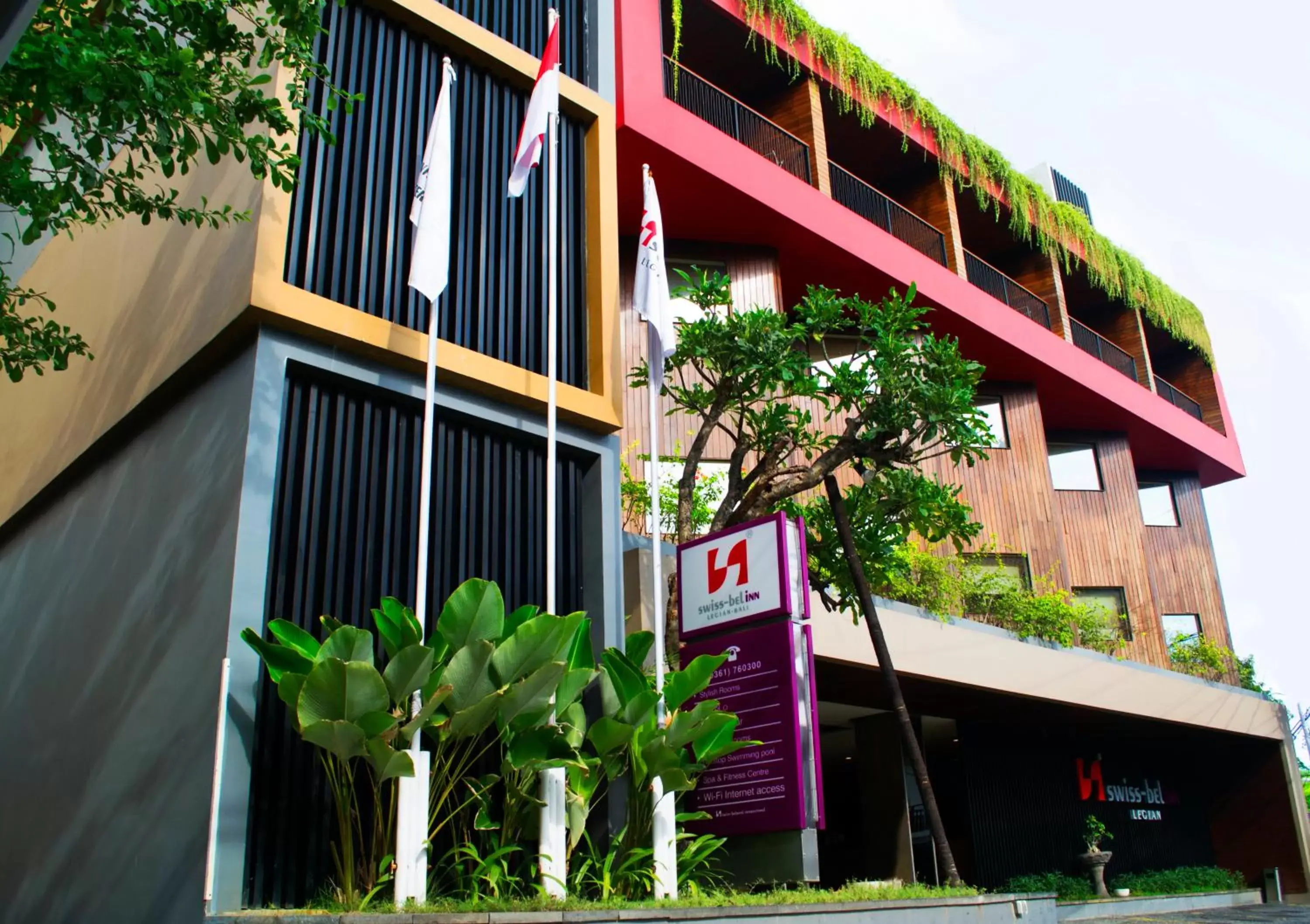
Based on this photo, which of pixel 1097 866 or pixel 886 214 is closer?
pixel 1097 866

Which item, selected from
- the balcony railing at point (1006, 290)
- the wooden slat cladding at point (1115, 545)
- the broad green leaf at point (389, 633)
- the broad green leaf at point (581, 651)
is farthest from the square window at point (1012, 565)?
the broad green leaf at point (389, 633)

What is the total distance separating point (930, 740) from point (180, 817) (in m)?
16.1

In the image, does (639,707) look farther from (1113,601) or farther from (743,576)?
(1113,601)

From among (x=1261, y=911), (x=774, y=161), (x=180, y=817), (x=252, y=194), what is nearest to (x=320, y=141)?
(x=252, y=194)

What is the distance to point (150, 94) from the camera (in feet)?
22.6

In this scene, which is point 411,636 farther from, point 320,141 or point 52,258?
point 52,258

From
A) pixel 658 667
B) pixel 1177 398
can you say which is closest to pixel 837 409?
pixel 658 667

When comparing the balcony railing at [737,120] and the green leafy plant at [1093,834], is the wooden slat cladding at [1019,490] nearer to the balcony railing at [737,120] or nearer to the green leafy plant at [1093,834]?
the green leafy plant at [1093,834]

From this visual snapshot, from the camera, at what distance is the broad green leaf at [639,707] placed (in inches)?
304

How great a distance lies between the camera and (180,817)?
655 cm

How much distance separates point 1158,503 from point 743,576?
882 inches

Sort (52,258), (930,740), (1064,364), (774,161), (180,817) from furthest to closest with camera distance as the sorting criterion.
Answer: (1064,364), (930,740), (774,161), (52,258), (180,817)

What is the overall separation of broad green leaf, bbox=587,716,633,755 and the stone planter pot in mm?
14567

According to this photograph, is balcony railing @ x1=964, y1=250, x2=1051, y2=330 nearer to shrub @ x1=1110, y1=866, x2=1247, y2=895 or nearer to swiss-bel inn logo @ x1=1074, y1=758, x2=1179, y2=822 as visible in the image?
swiss-bel inn logo @ x1=1074, y1=758, x2=1179, y2=822
